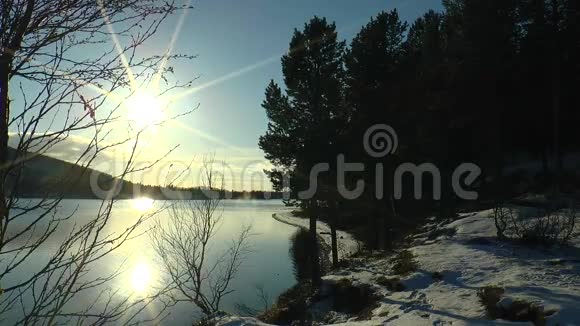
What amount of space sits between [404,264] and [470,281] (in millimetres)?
3261

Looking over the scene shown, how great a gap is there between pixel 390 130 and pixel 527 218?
8003mm

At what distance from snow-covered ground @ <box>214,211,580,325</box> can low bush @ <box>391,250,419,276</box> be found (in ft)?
0.72

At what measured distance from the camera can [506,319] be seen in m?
7.07

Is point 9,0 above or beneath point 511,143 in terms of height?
beneath

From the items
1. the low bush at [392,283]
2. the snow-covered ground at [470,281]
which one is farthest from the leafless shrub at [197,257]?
the low bush at [392,283]

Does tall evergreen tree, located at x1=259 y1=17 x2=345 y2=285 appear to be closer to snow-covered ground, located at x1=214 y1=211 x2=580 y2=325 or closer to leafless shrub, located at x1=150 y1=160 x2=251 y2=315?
leafless shrub, located at x1=150 y1=160 x2=251 y2=315

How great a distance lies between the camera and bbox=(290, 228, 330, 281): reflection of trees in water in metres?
22.7

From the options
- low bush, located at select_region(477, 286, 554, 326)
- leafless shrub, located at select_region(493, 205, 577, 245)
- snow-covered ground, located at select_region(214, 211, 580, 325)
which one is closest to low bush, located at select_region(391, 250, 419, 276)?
snow-covered ground, located at select_region(214, 211, 580, 325)

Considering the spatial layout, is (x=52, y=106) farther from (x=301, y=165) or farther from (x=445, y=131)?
(x=445, y=131)

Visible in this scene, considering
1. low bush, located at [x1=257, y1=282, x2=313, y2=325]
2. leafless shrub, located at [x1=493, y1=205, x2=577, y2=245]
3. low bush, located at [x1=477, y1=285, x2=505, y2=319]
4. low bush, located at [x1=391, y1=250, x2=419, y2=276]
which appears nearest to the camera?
low bush, located at [x1=477, y1=285, x2=505, y2=319]

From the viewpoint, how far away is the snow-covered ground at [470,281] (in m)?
7.46

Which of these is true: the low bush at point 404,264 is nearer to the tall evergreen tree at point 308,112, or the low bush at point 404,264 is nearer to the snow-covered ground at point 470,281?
the snow-covered ground at point 470,281

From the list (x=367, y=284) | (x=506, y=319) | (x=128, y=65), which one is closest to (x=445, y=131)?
(x=367, y=284)

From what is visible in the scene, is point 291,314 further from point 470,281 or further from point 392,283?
point 470,281
